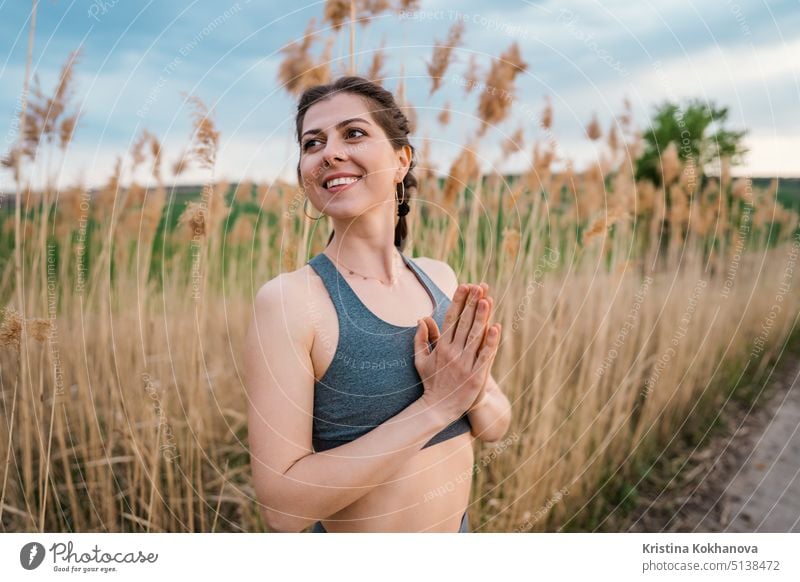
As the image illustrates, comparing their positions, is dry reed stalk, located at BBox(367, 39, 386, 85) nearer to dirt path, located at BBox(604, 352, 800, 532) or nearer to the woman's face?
the woman's face

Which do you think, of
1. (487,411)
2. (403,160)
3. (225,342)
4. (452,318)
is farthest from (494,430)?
(225,342)

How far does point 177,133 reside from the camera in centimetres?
146

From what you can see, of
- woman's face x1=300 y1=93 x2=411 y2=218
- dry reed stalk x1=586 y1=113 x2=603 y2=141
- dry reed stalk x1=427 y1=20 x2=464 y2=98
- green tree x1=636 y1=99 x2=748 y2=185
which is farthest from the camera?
green tree x1=636 y1=99 x2=748 y2=185

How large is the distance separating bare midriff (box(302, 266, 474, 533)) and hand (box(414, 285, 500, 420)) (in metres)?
0.09

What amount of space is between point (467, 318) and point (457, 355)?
7cm

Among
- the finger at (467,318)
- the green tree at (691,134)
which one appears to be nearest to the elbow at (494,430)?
the finger at (467,318)

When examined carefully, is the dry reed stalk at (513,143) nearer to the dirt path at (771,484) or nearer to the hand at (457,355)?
the hand at (457,355)

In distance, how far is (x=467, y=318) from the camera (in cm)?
104

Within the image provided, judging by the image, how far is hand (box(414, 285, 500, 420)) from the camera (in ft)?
3.43

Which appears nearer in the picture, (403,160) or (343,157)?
(343,157)

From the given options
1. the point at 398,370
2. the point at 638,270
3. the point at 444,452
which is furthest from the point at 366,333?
the point at 638,270

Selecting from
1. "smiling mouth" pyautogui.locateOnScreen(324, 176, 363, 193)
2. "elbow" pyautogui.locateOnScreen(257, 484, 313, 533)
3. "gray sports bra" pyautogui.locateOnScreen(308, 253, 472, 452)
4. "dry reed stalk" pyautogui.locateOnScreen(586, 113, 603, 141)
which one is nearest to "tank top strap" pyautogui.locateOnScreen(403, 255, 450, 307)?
"gray sports bra" pyautogui.locateOnScreen(308, 253, 472, 452)

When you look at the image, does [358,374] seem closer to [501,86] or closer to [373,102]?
[373,102]

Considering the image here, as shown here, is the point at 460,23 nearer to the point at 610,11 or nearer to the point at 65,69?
the point at 610,11
